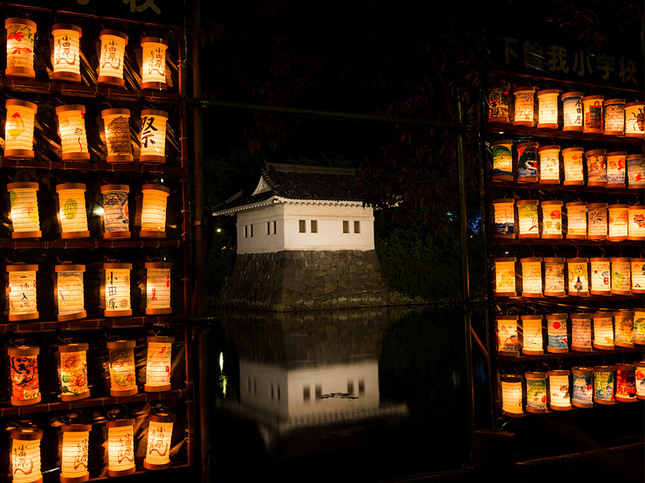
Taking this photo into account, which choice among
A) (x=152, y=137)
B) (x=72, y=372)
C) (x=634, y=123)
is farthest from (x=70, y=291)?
(x=634, y=123)

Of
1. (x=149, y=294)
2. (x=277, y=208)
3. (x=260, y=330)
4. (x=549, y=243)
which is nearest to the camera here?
(x=149, y=294)

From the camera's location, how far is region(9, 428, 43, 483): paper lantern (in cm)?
393

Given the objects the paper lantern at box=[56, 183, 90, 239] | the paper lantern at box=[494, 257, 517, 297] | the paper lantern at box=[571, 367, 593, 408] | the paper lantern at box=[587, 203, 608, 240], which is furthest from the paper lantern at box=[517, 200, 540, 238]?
the paper lantern at box=[56, 183, 90, 239]

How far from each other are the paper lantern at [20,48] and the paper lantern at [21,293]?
138 centimetres

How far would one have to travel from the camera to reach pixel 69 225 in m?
4.21

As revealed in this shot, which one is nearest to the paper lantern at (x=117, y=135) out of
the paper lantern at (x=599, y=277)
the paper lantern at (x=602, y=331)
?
the paper lantern at (x=599, y=277)

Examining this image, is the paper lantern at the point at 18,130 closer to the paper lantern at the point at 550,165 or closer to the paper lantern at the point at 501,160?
the paper lantern at the point at 501,160

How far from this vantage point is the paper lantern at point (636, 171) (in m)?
6.04

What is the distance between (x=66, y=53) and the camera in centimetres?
415

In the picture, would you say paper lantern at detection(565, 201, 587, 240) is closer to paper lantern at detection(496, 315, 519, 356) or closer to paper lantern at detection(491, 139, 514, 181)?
paper lantern at detection(491, 139, 514, 181)

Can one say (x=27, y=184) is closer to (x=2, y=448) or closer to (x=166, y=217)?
(x=166, y=217)

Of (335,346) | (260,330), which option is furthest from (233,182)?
(335,346)

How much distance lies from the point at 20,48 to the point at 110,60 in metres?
0.61

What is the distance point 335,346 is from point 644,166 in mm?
9903
